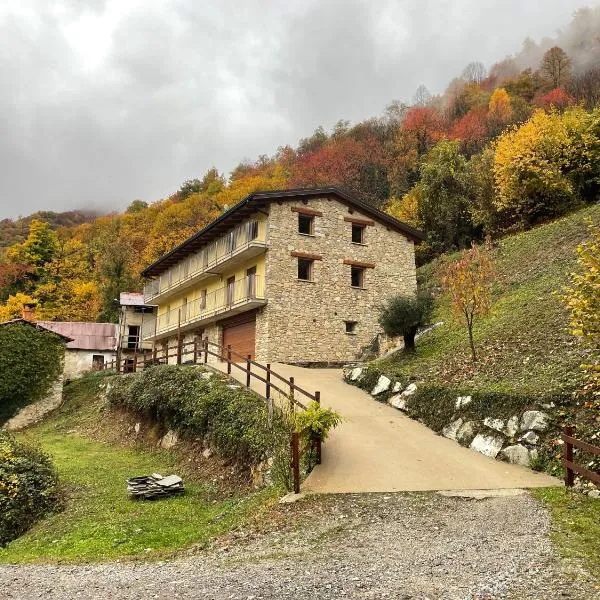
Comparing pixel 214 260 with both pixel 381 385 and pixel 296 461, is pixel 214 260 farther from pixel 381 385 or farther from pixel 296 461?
pixel 296 461

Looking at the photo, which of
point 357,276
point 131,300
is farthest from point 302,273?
point 131,300

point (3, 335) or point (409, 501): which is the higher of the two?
point (3, 335)

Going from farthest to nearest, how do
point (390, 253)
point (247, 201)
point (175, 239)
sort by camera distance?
point (175, 239), point (390, 253), point (247, 201)

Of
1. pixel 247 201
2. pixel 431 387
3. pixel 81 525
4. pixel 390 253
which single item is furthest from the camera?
pixel 390 253

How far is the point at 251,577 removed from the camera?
227 inches

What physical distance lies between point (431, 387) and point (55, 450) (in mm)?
12227

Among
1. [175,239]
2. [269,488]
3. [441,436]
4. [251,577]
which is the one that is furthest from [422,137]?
→ [251,577]

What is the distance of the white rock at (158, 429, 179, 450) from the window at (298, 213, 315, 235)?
39.4 ft

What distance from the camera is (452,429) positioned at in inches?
495

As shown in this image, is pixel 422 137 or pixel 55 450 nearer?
pixel 55 450

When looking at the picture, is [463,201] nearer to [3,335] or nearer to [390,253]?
[390,253]

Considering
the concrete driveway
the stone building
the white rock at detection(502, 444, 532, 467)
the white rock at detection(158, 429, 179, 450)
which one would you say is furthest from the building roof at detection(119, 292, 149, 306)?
the white rock at detection(502, 444, 532, 467)

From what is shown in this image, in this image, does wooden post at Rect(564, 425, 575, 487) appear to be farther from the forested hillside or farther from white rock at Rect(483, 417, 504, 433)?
the forested hillside

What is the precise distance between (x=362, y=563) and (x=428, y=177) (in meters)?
32.5
